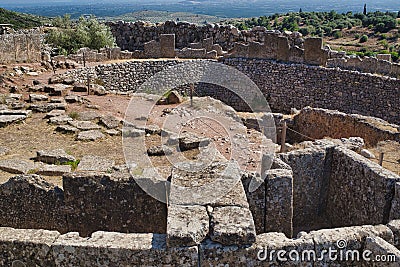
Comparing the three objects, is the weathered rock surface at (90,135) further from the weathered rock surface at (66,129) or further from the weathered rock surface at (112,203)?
the weathered rock surface at (112,203)

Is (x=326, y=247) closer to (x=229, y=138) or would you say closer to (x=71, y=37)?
(x=229, y=138)

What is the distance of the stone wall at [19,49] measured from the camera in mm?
19688

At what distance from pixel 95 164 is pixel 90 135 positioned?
2.34 m

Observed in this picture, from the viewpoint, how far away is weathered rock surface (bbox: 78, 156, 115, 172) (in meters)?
8.64

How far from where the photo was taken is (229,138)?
12.2 meters

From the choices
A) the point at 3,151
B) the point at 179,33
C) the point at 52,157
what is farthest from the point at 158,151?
the point at 179,33

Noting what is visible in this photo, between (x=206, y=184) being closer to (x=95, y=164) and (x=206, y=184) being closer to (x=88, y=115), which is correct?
(x=95, y=164)

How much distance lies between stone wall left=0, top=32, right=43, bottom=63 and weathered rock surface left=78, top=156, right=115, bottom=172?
1236 centimetres

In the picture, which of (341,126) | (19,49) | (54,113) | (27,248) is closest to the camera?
(27,248)

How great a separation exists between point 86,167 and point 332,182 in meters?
4.61

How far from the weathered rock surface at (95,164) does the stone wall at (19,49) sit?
12.4m

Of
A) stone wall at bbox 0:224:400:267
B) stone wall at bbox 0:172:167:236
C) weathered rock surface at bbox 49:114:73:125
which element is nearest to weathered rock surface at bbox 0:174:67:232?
stone wall at bbox 0:172:167:236

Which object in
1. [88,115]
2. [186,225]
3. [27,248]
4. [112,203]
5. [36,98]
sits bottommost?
[88,115]

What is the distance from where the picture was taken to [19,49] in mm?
20594
